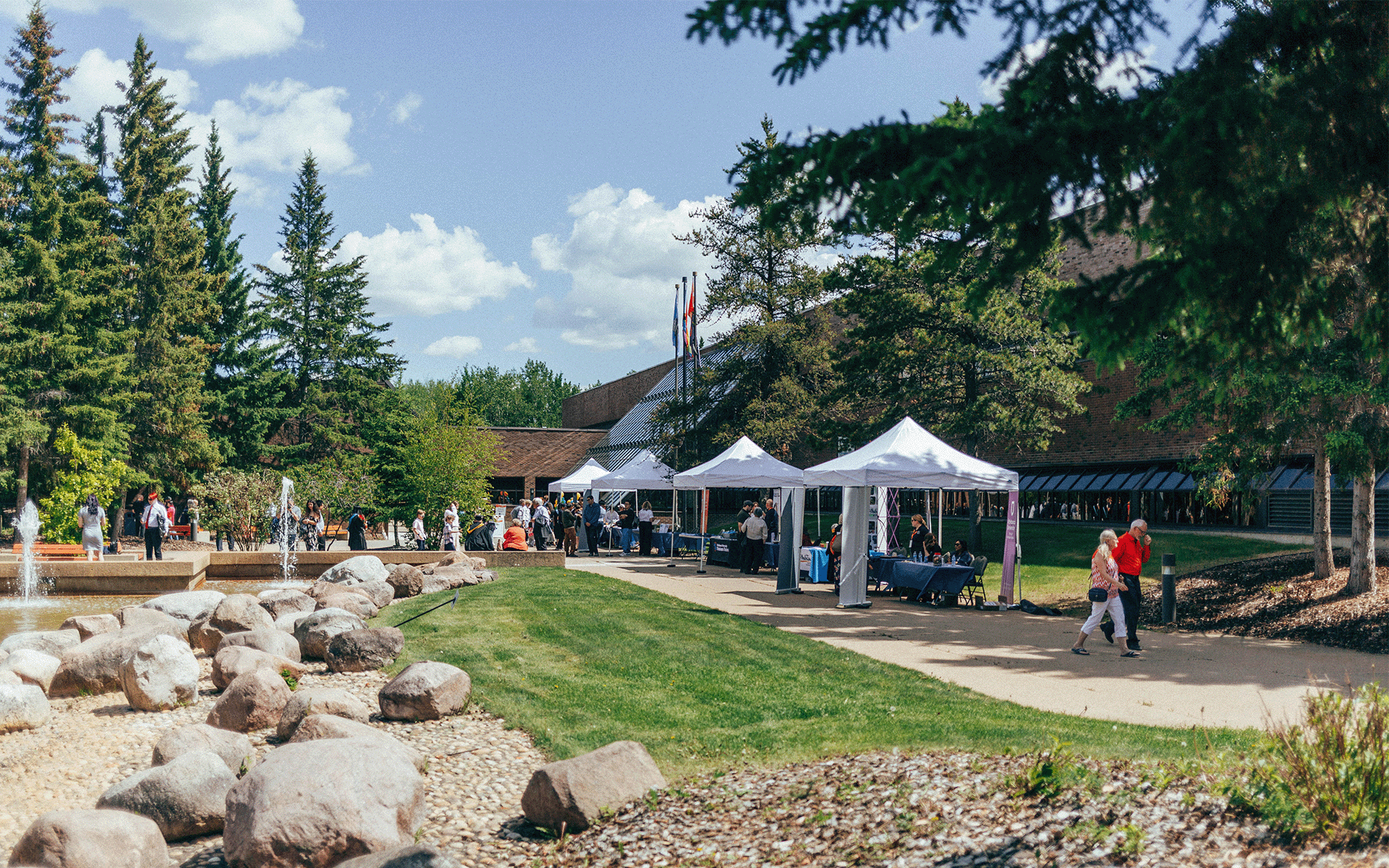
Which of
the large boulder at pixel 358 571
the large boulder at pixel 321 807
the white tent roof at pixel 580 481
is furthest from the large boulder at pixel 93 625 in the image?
the white tent roof at pixel 580 481

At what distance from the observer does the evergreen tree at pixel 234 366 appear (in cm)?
4722

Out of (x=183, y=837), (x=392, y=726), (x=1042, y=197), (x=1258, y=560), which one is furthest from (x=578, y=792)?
(x=1258, y=560)

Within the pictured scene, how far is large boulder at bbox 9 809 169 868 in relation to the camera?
5414 millimetres

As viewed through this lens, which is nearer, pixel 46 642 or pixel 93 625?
pixel 46 642

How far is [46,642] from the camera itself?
13.0 meters

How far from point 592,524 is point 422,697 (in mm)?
21964

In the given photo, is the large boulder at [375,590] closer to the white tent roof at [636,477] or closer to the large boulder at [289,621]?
the large boulder at [289,621]

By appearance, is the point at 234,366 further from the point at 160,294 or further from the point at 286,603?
the point at 286,603

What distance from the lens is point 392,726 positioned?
8.52 metres

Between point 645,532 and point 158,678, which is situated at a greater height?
point 645,532

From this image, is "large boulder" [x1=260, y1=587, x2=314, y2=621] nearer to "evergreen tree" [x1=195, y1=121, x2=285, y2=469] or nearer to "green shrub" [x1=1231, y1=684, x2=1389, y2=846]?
"green shrub" [x1=1231, y1=684, x2=1389, y2=846]

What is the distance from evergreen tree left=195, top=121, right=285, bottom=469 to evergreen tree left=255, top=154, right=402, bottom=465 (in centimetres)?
85

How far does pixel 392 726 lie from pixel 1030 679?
20.7ft

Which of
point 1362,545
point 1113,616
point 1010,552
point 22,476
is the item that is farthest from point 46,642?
point 22,476
